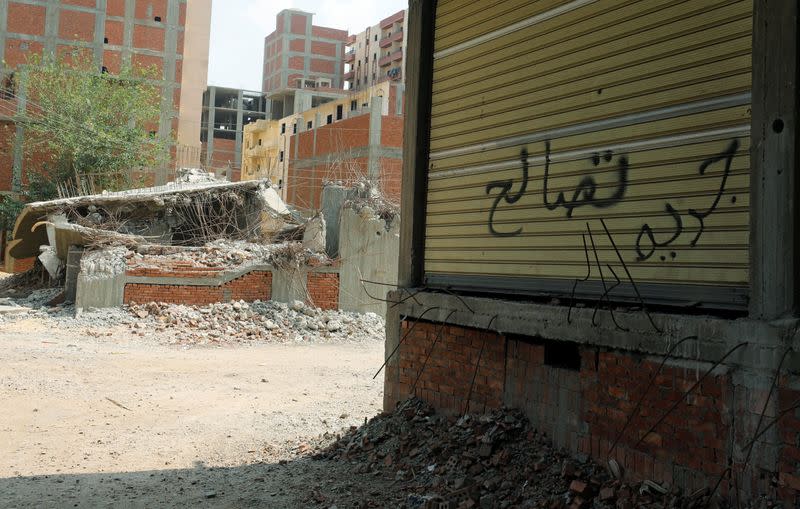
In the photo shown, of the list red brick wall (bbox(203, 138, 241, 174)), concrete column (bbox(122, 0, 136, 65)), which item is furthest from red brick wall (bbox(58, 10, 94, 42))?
red brick wall (bbox(203, 138, 241, 174))

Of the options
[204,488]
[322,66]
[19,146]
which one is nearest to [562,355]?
[204,488]

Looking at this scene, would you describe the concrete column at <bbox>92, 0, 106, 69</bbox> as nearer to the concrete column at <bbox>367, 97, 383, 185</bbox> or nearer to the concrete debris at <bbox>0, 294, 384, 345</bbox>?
the concrete column at <bbox>367, 97, 383, 185</bbox>

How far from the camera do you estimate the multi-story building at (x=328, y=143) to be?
37719 mm

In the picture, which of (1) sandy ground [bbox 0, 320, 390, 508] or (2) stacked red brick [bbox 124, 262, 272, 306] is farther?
(2) stacked red brick [bbox 124, 262, 272, 306]

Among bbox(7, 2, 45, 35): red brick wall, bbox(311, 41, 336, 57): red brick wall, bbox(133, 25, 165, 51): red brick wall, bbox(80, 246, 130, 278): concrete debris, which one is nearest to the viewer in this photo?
bbox(80, 246, 130, 278): concrete debris

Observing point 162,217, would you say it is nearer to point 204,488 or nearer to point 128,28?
point 204,488

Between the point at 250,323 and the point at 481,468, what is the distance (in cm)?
1243

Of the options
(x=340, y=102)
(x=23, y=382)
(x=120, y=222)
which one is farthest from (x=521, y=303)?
(x=340, y=102)

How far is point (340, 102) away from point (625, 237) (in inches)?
1849

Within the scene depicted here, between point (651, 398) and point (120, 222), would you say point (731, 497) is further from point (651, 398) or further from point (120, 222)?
point (120, 222)

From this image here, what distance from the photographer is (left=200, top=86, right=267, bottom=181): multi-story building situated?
228 feet

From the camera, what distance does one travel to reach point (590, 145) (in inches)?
194

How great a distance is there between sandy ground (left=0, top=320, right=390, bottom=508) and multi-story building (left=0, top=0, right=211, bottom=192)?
90.6 ft

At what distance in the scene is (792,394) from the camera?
3404 mm
